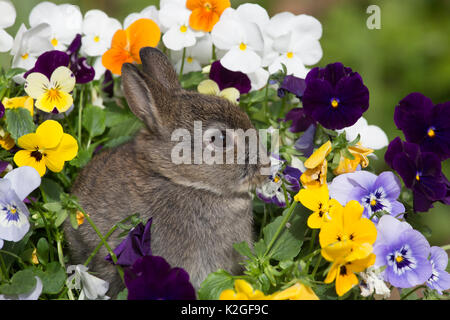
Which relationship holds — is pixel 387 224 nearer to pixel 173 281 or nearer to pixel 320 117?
pixel 320 117

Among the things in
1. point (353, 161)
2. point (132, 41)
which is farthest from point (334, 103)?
point (132, 41)

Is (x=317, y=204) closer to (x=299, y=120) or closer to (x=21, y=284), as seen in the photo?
(x=299, y=120)

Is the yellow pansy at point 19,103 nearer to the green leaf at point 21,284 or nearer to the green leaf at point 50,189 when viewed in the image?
the green leaf at point 50,189

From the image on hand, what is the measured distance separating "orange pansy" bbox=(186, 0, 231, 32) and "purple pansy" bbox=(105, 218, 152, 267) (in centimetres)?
91

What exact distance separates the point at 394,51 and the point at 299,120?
2159mm

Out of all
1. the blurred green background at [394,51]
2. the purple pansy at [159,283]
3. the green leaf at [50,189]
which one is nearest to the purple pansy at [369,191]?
the purple pansy at [159,283]

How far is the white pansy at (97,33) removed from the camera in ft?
8.00

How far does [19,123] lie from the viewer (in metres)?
1.99

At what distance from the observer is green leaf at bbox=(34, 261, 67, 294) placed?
1.78 meters

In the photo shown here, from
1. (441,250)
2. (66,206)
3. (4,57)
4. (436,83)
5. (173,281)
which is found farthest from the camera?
(436,83)

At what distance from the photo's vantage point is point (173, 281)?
5.02 feet

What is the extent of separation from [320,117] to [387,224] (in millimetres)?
398

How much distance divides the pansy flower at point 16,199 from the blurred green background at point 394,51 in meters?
2.13
